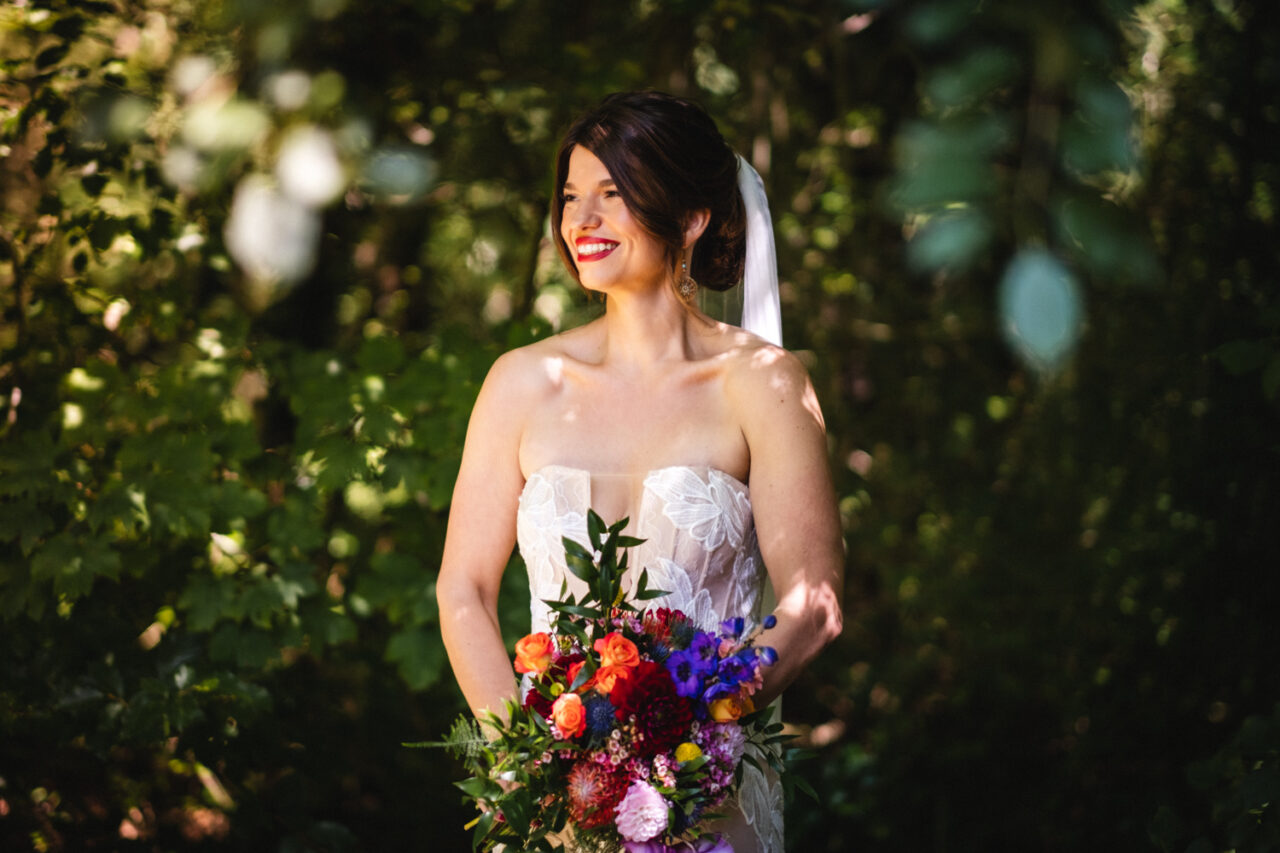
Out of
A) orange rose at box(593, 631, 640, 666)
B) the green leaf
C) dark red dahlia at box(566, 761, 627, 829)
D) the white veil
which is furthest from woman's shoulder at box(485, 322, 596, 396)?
dark red dahlia at box(566, 761, 627, 829)

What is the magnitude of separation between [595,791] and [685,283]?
1.11 m

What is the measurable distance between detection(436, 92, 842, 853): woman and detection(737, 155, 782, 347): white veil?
0.45ft

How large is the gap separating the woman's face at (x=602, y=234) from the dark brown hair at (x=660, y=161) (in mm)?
22

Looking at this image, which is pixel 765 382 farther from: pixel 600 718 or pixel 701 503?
pixel 600 718

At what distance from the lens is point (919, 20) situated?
1.05 metres

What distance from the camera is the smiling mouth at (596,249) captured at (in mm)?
2150

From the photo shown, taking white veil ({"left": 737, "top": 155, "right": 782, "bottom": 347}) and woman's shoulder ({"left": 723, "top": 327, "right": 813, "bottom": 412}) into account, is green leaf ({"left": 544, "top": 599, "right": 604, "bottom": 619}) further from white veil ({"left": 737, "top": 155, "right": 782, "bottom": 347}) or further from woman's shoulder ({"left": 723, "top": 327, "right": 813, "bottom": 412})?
white veil ({"left": 737, "top": 155, "right": 782, "bottom": 347})

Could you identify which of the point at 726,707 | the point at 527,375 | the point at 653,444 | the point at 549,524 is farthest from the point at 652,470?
the point at 726,707

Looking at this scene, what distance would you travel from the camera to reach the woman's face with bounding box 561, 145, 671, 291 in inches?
84.2

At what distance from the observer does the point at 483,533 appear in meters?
2.19

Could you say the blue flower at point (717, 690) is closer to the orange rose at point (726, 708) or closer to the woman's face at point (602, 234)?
the orange rose at point (726, 708)

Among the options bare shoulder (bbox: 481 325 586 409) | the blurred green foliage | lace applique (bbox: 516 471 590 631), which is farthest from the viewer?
the blurred green foliage

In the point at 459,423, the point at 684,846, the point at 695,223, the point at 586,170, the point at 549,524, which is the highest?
the point at 586,170

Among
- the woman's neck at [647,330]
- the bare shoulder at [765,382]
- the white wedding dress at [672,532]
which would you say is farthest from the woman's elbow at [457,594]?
the bare shoulder at [765,382]
